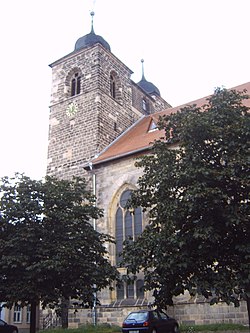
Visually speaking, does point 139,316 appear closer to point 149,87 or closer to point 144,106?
point 144,106

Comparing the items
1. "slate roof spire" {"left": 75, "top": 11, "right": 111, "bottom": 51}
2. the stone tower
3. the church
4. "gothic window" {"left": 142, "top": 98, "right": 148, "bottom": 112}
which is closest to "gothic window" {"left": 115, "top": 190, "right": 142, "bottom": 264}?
the church

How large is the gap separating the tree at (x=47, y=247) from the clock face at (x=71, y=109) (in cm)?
1116

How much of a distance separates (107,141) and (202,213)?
46.9 feet

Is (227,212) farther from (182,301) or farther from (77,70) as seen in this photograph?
(77,70)

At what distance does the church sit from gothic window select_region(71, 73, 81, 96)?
0.07 meters

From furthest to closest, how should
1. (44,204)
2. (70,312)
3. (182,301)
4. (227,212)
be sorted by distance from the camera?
(70,312) < (182,301) < (44,204) < (227,212)

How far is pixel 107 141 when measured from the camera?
2253 centimetres

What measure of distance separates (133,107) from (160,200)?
17887 mm

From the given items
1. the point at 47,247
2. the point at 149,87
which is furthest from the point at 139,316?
the point at 149,87

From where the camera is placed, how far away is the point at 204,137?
941 centimetres

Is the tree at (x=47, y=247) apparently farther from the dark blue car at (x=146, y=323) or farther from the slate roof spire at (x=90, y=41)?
the slate roof spire at (x=90, y=41)

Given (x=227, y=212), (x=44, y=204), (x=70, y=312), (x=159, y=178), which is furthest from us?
(x=70, y=312)

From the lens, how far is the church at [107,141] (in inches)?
668

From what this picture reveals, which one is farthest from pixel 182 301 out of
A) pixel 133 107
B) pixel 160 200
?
pixel 133 107
